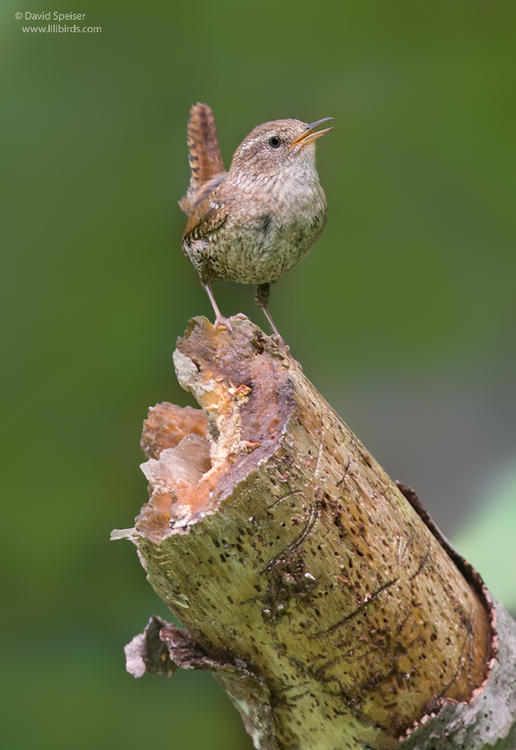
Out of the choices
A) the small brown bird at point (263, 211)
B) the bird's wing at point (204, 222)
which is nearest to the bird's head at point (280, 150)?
the small brown bird at point (263, 211)

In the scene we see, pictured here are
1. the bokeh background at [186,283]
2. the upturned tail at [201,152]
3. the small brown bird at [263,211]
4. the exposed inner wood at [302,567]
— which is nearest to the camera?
the exposed inner wood at [302,567]

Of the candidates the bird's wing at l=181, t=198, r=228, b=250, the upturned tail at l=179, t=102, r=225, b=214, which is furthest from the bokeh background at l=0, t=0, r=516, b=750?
the bird's wing at l=181, t=198, r=228, b=250

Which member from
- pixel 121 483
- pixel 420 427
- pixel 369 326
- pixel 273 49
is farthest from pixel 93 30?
pixel 420 427

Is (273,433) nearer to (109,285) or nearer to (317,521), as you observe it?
(317,521)

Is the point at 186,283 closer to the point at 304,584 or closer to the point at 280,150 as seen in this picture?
the point at 280,150

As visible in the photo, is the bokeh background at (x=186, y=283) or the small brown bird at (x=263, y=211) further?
the bokeh background at (x=186, y=283)

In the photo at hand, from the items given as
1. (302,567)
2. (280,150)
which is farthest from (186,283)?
(302,567)

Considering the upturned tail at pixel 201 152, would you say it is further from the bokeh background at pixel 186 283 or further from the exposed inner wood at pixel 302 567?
the exposed inner wood at pixel 302 567
